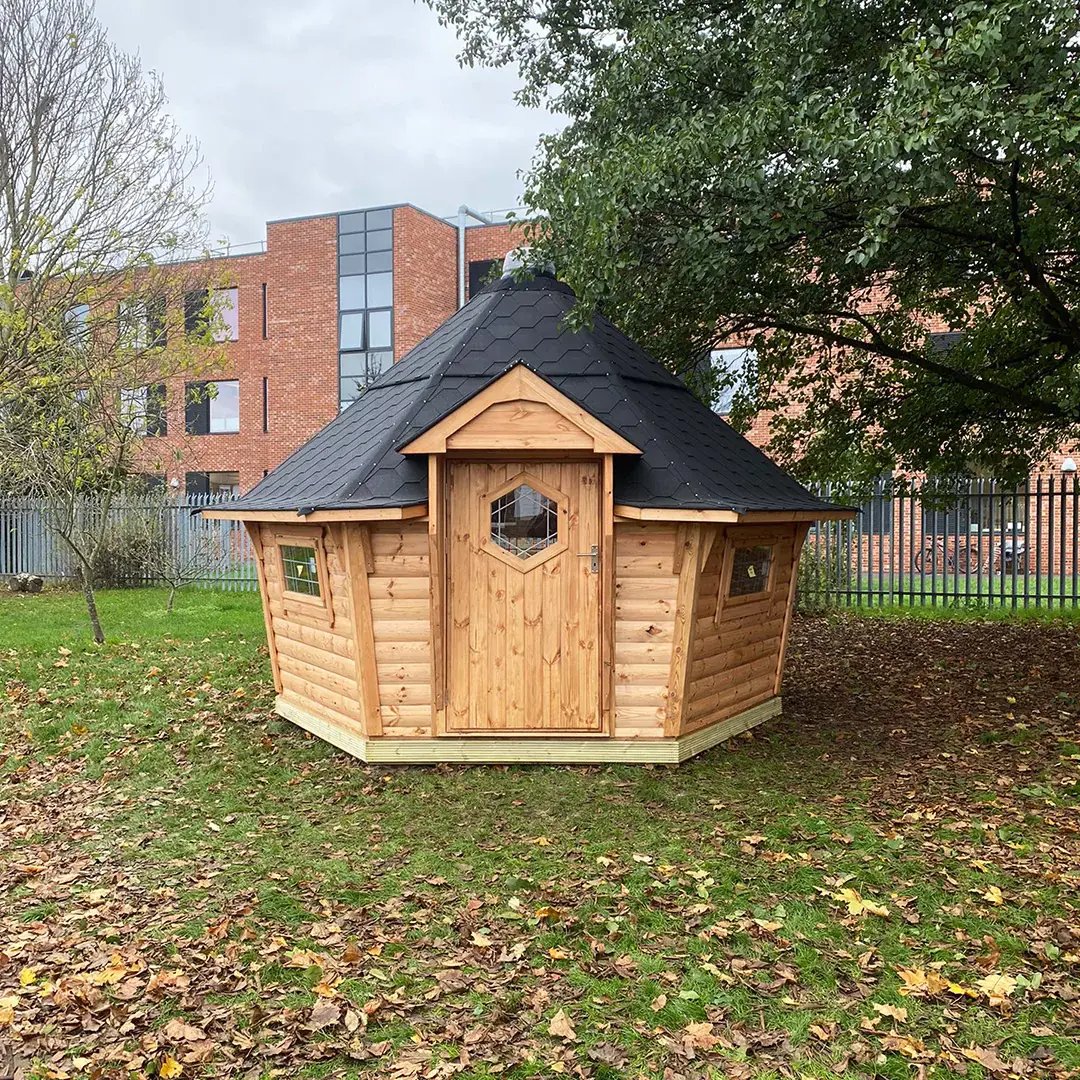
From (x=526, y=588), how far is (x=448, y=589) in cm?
60

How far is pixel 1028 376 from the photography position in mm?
11133

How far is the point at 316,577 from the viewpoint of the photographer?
8008 mm

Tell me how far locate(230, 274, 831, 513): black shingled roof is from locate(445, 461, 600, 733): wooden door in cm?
38

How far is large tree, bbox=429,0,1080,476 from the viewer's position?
19.6 feet

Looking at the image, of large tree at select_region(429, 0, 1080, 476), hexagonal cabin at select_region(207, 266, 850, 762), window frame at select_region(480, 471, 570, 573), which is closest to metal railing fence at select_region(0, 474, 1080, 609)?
large tree at select_region(429, 0, 1080, 476)

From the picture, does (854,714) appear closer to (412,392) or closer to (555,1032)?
(412,392)

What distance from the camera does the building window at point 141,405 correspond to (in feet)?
52.7

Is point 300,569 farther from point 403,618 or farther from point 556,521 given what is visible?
point 556,521

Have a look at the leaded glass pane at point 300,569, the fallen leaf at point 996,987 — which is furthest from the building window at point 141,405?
the fallen leaf at point 996,987

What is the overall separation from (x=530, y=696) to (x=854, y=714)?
3.60 metres

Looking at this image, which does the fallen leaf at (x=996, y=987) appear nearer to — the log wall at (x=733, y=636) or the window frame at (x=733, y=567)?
the log wall at (x=733, y=636)

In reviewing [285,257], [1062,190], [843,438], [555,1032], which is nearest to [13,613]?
[843,438]

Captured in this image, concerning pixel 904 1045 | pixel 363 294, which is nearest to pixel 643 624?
pixel 904 1045

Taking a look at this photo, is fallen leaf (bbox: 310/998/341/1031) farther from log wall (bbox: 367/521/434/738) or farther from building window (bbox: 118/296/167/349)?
building window (bbox: 118/296/167/349)
